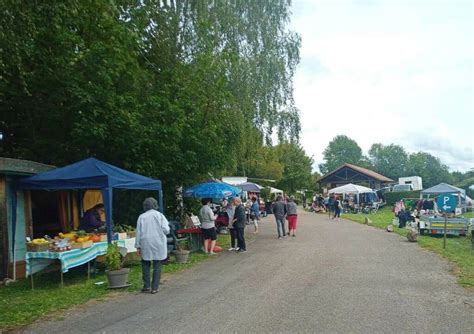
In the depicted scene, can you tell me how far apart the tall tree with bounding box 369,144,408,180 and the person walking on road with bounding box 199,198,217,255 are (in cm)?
11284

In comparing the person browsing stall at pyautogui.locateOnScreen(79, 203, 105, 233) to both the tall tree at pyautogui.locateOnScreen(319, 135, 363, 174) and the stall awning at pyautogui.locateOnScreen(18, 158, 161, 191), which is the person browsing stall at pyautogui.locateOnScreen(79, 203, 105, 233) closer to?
the stall awning at pyautogui.locateOnScreen(18, 158, 161, 191)

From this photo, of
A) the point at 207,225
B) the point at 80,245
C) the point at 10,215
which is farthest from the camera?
the point at 207,225

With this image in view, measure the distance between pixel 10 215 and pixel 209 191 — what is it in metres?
7.82

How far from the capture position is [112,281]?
9.01 meters

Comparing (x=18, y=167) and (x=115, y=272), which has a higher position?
(x=18, y=167)

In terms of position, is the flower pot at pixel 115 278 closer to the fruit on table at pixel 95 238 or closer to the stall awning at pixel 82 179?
the fruit on table at pixel 95 238

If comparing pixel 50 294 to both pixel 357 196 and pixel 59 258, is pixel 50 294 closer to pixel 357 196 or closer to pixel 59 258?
pixel 59 258

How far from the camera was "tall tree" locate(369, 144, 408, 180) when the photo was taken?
12251cm

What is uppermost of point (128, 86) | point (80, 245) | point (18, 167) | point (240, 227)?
point (128, 86)

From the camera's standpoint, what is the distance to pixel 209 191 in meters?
17.3

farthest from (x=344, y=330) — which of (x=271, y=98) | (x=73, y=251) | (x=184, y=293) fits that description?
(x=271, y=98)

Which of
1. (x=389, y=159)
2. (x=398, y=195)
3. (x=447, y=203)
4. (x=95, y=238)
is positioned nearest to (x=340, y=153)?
(x=389, y=159)

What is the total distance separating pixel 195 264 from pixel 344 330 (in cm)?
670

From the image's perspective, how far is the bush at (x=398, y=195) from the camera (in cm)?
5044
